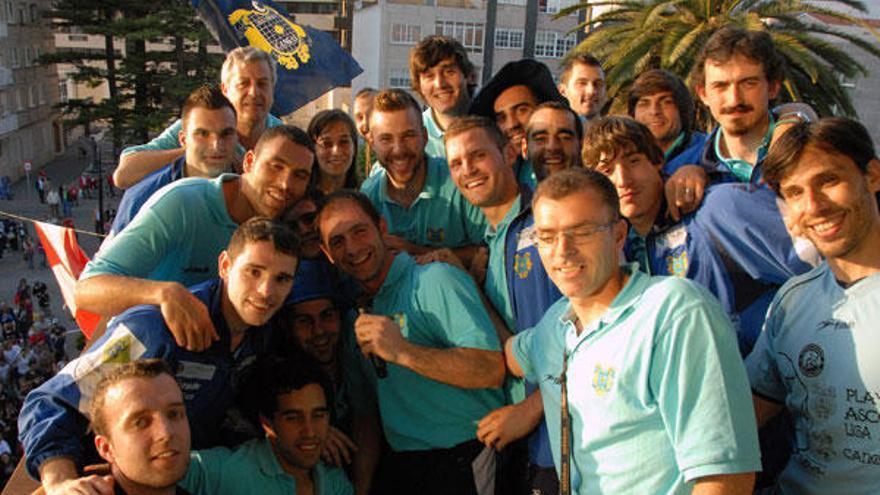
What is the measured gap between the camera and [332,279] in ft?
15.0

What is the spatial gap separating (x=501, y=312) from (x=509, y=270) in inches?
9.6

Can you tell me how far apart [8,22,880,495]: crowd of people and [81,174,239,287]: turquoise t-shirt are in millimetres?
13

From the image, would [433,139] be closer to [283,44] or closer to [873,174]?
[873,174]

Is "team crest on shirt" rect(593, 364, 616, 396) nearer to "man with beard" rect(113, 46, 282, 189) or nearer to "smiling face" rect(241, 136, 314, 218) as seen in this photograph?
"smiling face" rect(241, 136, 314, 218)

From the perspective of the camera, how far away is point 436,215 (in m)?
5.27

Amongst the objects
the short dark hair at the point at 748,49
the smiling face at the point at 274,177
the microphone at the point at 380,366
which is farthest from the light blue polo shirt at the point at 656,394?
the smiling face at the point at 274,177

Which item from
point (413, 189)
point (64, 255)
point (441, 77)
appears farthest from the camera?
point (64, 255)

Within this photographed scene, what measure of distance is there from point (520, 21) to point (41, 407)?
138 feet

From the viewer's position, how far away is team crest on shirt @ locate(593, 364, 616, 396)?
2848 millimetres

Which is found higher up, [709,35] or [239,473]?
[709,35]

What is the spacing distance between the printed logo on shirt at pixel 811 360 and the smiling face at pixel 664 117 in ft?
8.10

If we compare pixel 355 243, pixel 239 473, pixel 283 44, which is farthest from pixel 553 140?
pixel 283 44

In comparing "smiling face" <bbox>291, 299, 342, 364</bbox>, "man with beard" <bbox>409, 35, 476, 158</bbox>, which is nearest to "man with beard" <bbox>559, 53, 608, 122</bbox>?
"man with beard" <bbox>409, 35, 476, 158</bbox>

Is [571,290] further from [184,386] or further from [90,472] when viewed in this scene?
[90,472]
